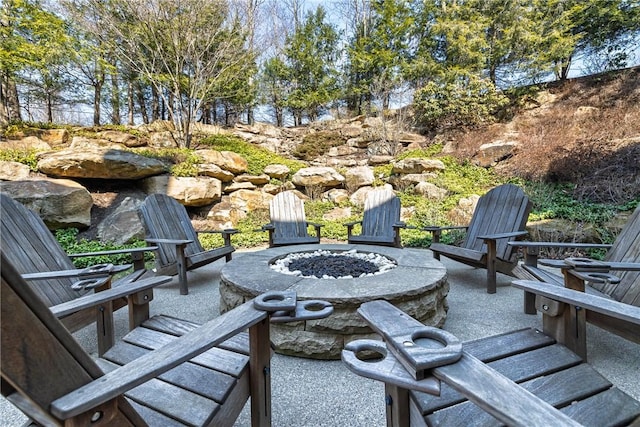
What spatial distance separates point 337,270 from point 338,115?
919cm

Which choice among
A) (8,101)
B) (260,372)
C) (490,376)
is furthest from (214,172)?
(490,376)

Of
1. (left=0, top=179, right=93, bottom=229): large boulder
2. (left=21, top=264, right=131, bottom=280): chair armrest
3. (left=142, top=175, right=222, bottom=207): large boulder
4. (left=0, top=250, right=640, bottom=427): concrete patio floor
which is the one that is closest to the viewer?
(left=0, top=250, right=640, bottom=427): concrete patio floor

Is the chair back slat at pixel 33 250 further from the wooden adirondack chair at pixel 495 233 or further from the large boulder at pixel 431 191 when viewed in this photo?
the large boulder at pixel 431 191

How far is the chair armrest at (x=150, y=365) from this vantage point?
1.76ft

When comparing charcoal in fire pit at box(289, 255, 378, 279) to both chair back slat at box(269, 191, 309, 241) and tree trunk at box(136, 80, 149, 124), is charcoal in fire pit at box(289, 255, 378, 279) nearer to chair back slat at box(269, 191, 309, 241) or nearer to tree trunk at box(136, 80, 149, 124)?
chair back slat at box(269, 191, 309, 241)

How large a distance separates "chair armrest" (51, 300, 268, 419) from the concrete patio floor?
0.66 metres

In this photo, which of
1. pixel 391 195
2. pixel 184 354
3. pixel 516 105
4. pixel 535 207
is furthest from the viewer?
pixel 516 105

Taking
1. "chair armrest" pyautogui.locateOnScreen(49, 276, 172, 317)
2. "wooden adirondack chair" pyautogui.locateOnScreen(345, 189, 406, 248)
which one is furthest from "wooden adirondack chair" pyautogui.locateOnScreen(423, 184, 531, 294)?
"chair armrest" pyautogui.locateOnScreen(49, 276, 172, 317)

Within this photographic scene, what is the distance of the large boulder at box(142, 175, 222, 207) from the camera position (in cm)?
560

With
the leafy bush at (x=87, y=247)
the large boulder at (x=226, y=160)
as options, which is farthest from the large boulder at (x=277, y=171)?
the leafy bush at (x=87, y=247)

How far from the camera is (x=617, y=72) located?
718cm

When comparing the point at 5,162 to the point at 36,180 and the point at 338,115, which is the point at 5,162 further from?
the point at 338,115

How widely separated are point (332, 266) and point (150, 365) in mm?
1953

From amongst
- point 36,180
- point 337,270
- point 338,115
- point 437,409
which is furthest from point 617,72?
point 36,180
